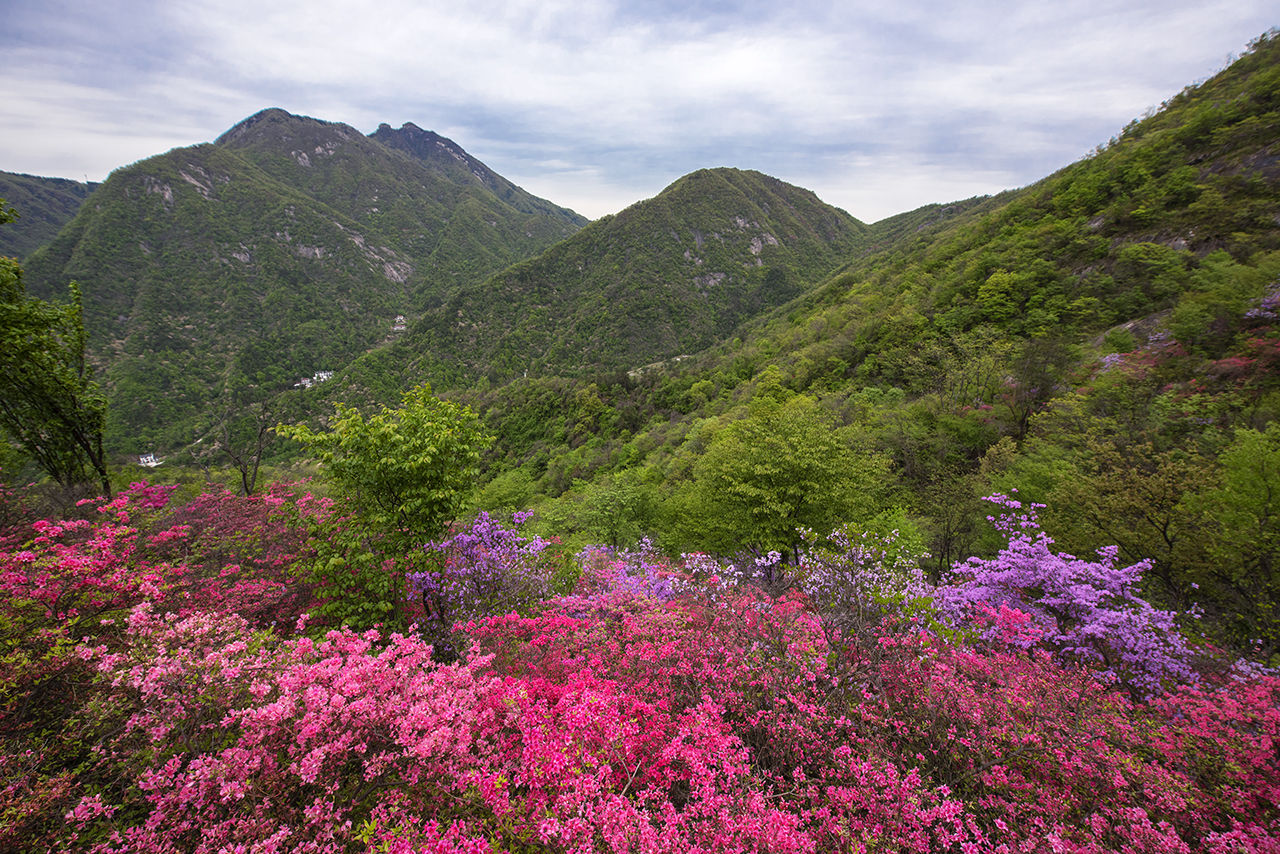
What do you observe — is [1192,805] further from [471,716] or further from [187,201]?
[187,201]

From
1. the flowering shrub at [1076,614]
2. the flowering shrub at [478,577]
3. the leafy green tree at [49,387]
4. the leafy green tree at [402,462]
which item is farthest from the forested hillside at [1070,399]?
the leafy green tree at [49,387]

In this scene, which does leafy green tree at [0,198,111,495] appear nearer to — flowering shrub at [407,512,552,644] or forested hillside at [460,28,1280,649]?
flowering shrub at [407,512,552,644]

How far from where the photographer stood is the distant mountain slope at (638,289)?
113m

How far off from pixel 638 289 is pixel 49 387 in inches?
4605

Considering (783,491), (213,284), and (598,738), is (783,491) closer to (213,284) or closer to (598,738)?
(598,738)

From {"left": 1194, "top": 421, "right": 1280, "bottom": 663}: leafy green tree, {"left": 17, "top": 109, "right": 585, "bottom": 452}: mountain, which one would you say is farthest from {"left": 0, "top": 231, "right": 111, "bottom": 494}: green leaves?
{"left": 17, "top": 109, "right": 585, "bottom": 452}: mountain

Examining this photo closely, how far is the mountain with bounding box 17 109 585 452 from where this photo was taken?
9462cm

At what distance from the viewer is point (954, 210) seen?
133 m

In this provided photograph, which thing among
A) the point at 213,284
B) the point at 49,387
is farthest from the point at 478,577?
the point at 213,284

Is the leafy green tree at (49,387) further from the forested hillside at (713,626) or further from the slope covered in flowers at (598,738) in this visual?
the slope covered in flowers at (598,738)

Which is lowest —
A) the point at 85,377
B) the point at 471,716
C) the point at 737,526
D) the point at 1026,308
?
the point at 737,526

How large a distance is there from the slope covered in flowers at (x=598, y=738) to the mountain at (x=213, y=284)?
369 ft

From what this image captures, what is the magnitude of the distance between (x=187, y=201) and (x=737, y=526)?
231 meters

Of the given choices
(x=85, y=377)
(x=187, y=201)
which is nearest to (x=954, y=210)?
(x=85, y=377)
